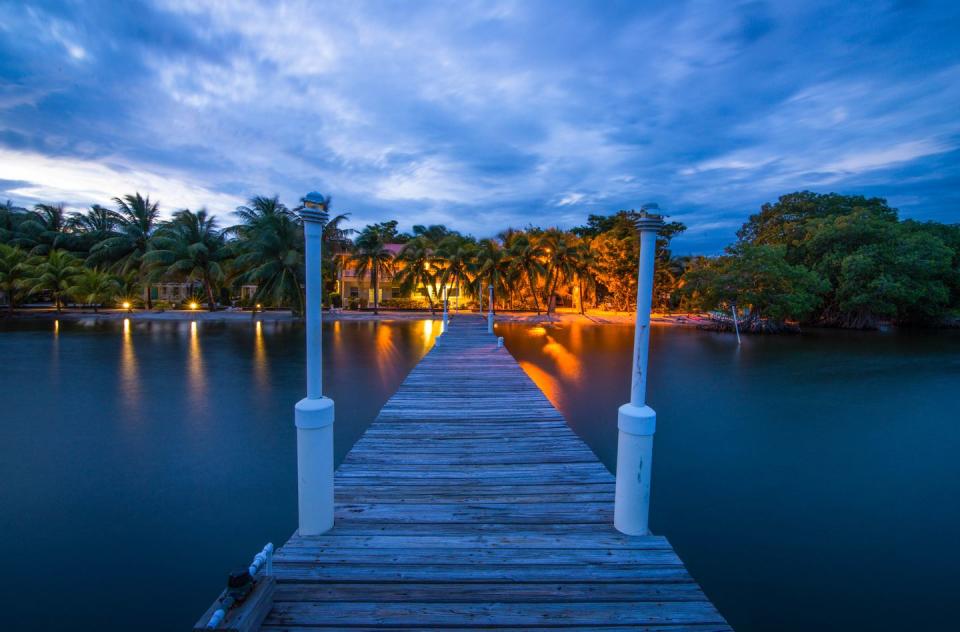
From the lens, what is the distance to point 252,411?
9906mm

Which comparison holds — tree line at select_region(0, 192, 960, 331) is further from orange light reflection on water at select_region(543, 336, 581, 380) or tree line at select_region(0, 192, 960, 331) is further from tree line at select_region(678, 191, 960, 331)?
orange light reflection on water at select_region(543, 336, 581, 380)

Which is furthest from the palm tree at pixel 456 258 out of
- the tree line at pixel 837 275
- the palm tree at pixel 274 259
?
the tree line at pixel 837 275

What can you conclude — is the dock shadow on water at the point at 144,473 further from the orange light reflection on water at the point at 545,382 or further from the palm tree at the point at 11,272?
the palm tree at the point at 11,272

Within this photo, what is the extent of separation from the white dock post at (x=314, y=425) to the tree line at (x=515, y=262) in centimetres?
2443

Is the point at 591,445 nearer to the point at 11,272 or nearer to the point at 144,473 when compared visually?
the point at 144,473

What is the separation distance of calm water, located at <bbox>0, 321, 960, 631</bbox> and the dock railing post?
5.74 ft

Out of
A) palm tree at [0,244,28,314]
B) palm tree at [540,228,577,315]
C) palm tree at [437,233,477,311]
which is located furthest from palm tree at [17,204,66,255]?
palm tree at [540,228,577,315]

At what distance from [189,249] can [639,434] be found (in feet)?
115

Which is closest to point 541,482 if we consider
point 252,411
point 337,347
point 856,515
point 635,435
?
point 635,435

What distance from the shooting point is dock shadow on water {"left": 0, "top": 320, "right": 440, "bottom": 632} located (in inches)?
161

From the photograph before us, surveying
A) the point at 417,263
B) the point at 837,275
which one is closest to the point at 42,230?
the point at 417,263

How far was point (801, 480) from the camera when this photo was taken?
6.96 meters

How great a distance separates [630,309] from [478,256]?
16.4 m

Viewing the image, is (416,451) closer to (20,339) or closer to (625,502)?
(625,502)
